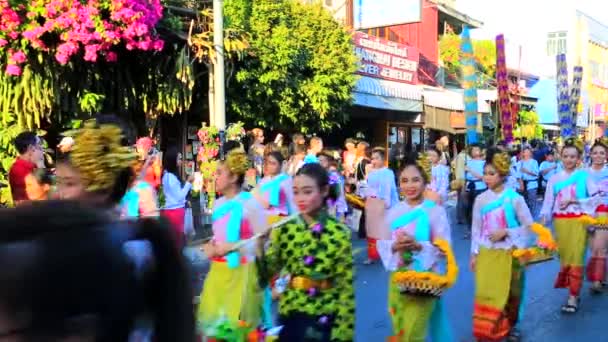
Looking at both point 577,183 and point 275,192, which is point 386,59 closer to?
point 275,192

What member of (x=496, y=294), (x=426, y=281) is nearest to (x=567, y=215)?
(x=496, y=294)

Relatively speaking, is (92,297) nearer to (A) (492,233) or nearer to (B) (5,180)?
(A) (492,233)

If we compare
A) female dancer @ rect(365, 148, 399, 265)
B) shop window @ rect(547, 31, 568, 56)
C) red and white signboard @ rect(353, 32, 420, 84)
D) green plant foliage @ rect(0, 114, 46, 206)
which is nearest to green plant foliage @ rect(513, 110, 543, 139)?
red and white signboard @ rect(353, 32, 420, 84)

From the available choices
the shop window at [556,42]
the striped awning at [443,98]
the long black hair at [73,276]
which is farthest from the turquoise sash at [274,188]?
the shop window at [556,42]

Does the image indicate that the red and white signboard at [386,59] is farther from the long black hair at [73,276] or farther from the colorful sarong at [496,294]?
the long black hair at [73,276]

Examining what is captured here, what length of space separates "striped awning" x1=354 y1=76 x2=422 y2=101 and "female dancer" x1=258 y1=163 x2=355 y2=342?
14718 millimetres

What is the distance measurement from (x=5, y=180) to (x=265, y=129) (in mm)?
7138

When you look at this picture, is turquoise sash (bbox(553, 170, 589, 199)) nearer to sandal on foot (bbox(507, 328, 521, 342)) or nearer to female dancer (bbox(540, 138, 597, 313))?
female dancer (bbox(540, 138, 597, 313))

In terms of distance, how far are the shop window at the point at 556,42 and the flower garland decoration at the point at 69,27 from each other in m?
52.2

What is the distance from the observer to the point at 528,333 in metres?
6.48

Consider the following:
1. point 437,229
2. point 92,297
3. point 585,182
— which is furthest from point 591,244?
point 92,297

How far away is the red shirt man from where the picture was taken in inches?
226

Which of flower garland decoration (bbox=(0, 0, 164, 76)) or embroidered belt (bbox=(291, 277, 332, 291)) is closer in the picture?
embroidered belt (bbox=(291, 277, 332, 291))

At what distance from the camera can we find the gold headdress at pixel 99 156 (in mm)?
3230
